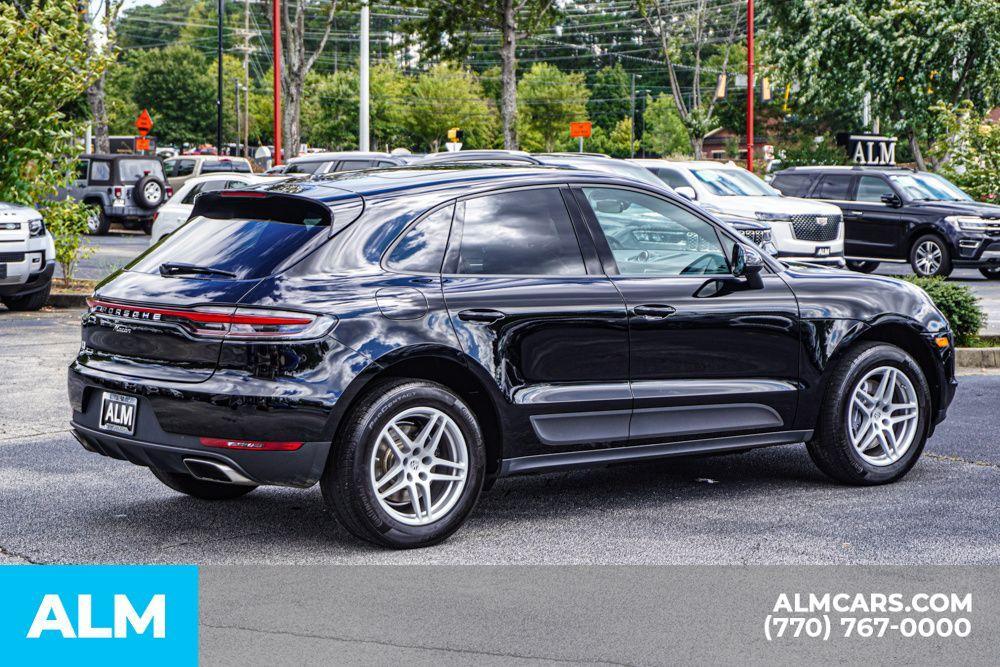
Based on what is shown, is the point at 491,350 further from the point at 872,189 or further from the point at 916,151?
the point at 916,151

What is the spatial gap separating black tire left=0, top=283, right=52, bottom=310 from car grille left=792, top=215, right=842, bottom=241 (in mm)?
10218

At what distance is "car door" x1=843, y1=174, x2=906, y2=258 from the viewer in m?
23.7

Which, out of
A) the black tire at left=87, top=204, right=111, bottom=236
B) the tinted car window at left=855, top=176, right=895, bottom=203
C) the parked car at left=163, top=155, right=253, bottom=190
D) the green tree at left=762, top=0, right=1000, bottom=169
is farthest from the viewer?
the parked car at left=163, top=155, right=253, bottom=190

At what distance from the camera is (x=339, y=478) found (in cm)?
590

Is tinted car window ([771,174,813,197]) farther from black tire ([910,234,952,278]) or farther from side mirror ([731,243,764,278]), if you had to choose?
side mirror ([731,243,764,278])

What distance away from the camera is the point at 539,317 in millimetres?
6422

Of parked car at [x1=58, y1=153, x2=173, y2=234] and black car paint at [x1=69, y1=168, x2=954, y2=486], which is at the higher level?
black car paint at [x1=69, y1=168, x2=954, y2=486]

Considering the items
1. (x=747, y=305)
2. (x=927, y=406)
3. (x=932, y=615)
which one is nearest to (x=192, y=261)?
(x=747, y=305)

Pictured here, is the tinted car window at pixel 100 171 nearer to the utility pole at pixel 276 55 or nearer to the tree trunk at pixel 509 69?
the utility pole at pixel 276 55

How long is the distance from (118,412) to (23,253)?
34.3ft

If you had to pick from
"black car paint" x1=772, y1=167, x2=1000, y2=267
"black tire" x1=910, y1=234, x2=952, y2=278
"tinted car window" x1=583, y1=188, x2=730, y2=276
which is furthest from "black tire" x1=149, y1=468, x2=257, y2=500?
"black car paint" x1=772, y1=167, x2=1000, y2=267

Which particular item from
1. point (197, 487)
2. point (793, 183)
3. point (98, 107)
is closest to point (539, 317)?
point (197, 487)

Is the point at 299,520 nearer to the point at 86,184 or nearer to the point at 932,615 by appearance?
the point at 932,615

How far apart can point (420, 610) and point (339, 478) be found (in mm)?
890
